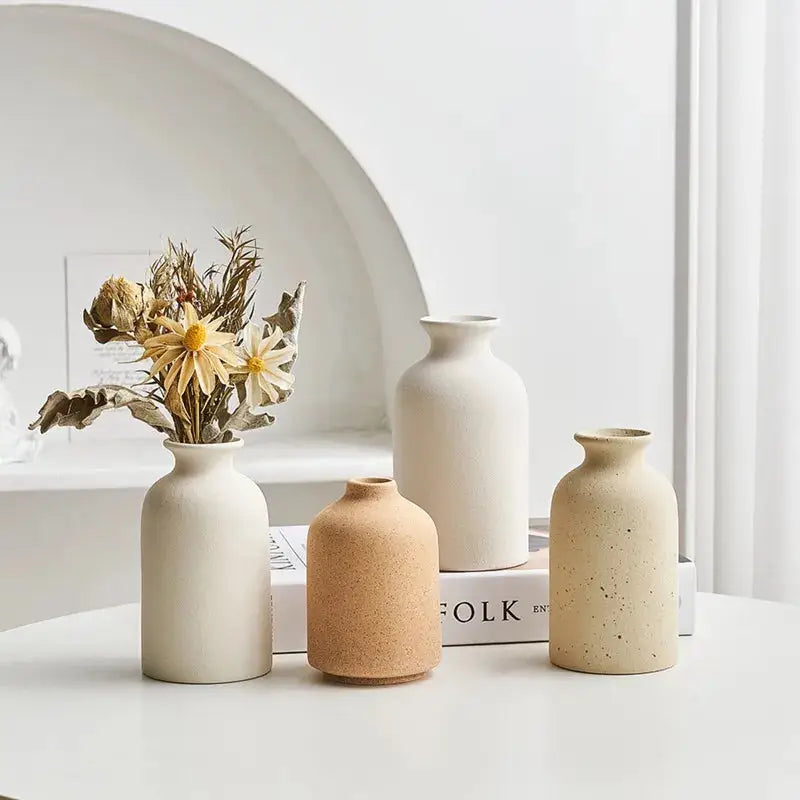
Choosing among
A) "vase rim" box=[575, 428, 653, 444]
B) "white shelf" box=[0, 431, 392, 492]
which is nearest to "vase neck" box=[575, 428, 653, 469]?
"vase rim" box=[575, 428, 653, 444]

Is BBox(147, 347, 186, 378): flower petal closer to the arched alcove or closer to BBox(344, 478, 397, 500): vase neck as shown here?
BBox(344, 478, 397, 500): vase neck

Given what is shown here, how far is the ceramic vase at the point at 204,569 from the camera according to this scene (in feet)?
3.72

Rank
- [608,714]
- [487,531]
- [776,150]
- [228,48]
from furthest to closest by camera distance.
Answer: [776,150], [228,48], [487,531], [608,714]

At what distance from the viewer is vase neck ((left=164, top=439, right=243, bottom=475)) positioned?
1142 millimetres

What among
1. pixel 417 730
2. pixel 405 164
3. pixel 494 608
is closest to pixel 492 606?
pixel 494 608

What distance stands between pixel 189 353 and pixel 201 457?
11 centimetres

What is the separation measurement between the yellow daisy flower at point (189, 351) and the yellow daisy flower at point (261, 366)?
0.04 m

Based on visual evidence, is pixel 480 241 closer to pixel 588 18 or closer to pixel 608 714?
pixel 588 18

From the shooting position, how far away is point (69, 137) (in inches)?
92.0

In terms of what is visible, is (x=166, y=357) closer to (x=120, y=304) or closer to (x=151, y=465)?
(x=120, y=304)

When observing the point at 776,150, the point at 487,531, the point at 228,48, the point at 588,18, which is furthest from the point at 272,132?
the point at 487,531

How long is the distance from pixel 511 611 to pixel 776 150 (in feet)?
4.40

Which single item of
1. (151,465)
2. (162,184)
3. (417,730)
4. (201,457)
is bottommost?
(417,730)

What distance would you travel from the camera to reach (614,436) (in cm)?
119
